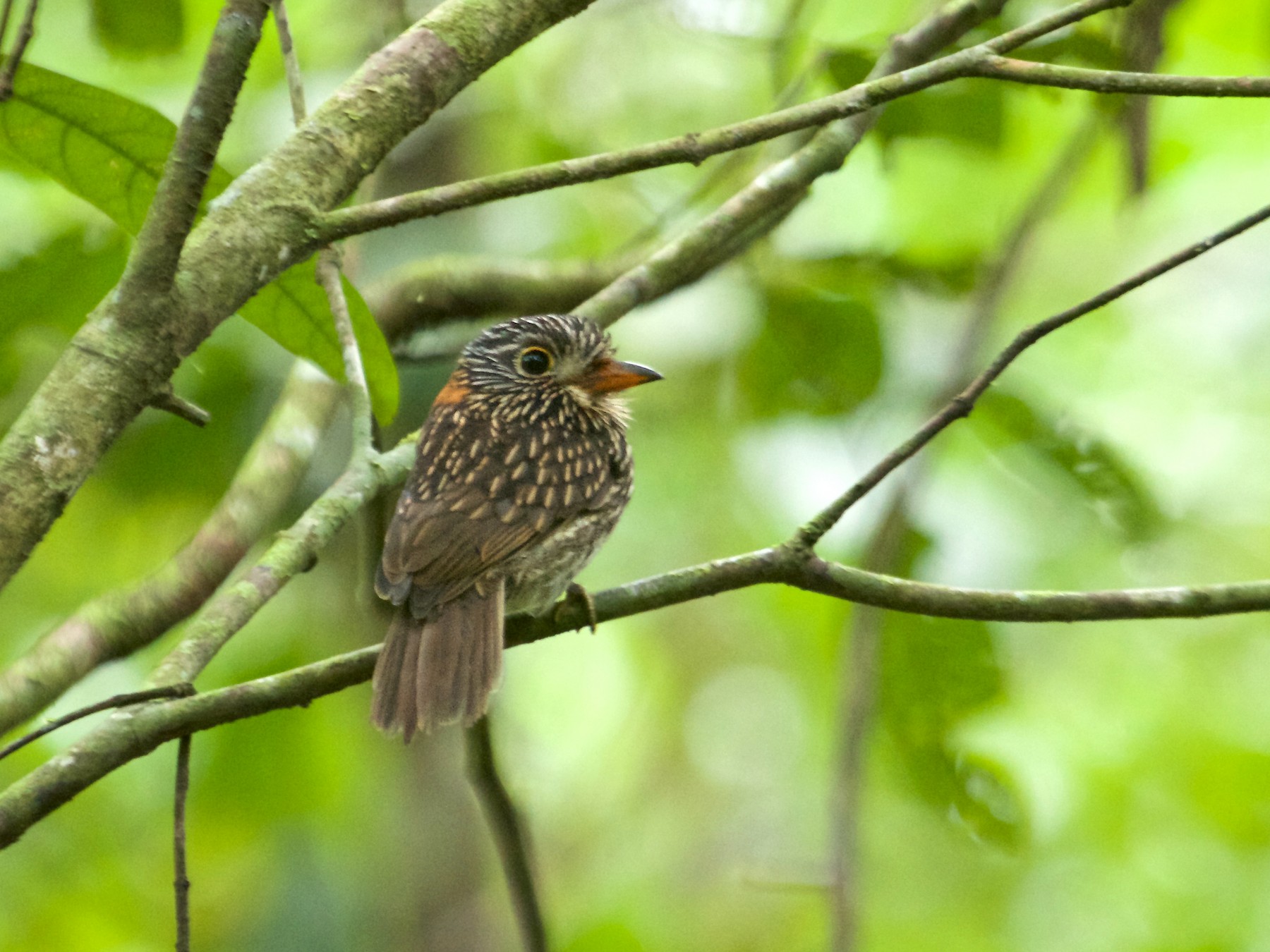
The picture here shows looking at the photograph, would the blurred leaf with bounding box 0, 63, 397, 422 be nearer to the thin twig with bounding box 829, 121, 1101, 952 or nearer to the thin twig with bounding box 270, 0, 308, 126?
the thin twig with bounding box 270, 0, 308, 126

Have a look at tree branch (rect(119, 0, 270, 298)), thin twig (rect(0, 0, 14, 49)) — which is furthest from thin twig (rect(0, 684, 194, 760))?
thin twig (rect(0, 0, 14, 49))

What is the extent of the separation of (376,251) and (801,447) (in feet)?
5.12

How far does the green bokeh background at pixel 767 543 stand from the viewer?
326 centimetres

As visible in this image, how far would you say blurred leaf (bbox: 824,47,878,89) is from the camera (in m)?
2.94

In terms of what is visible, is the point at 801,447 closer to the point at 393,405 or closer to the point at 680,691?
the point at 393,405

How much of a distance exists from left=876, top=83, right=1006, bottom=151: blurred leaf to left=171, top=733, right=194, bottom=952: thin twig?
217 centimetres

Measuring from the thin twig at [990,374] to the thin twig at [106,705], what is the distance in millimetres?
939

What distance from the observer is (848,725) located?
119 inches

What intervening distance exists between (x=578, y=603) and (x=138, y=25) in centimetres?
158

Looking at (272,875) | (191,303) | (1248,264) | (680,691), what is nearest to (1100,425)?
(1248,264)

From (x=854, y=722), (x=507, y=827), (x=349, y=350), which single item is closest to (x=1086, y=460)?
(x=854, y=722)

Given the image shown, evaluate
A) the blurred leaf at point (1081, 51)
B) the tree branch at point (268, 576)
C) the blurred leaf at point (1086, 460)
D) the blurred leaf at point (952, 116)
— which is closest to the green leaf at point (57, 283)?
the tree branch at point (268, 576)

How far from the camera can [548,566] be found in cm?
288

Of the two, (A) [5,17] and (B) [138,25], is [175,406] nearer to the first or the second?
(A) [5,17]
